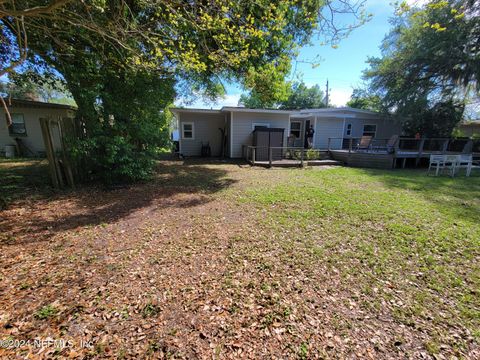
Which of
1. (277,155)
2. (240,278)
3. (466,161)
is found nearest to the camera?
(240,278)

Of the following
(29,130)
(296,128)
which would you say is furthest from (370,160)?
(29,130)

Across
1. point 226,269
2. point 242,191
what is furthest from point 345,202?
point 226,269

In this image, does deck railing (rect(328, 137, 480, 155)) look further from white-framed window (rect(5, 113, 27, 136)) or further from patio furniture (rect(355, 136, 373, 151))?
white-framed window (rect(5, 113, 27, 136))

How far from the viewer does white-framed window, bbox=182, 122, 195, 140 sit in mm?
14089

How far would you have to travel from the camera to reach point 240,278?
108 inches

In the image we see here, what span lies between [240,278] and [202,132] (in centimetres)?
1284

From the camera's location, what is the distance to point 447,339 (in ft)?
6.56

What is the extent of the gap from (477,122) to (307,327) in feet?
111

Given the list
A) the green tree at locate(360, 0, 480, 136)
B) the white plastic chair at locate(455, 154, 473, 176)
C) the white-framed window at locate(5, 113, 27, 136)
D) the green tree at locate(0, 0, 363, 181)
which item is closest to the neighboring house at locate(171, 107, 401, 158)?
the green tree at locate(360, 0, 480, 136)

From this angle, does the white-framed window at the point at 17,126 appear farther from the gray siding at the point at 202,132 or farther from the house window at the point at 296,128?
the house window at the point at 296,128

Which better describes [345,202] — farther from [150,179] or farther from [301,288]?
[150,179]

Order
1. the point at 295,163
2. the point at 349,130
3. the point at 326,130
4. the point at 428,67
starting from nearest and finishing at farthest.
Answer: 1. the point at 295,163
2. the point at 428,67
3. the point at 326,130
4. the point at 349,130

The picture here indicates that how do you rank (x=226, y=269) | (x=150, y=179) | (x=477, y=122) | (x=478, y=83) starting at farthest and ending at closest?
(x=477, y=122)
(x=478, y=83)
(x=150, y=179)
(x=226, y=269)

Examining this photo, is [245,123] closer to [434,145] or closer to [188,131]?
[188,131]
